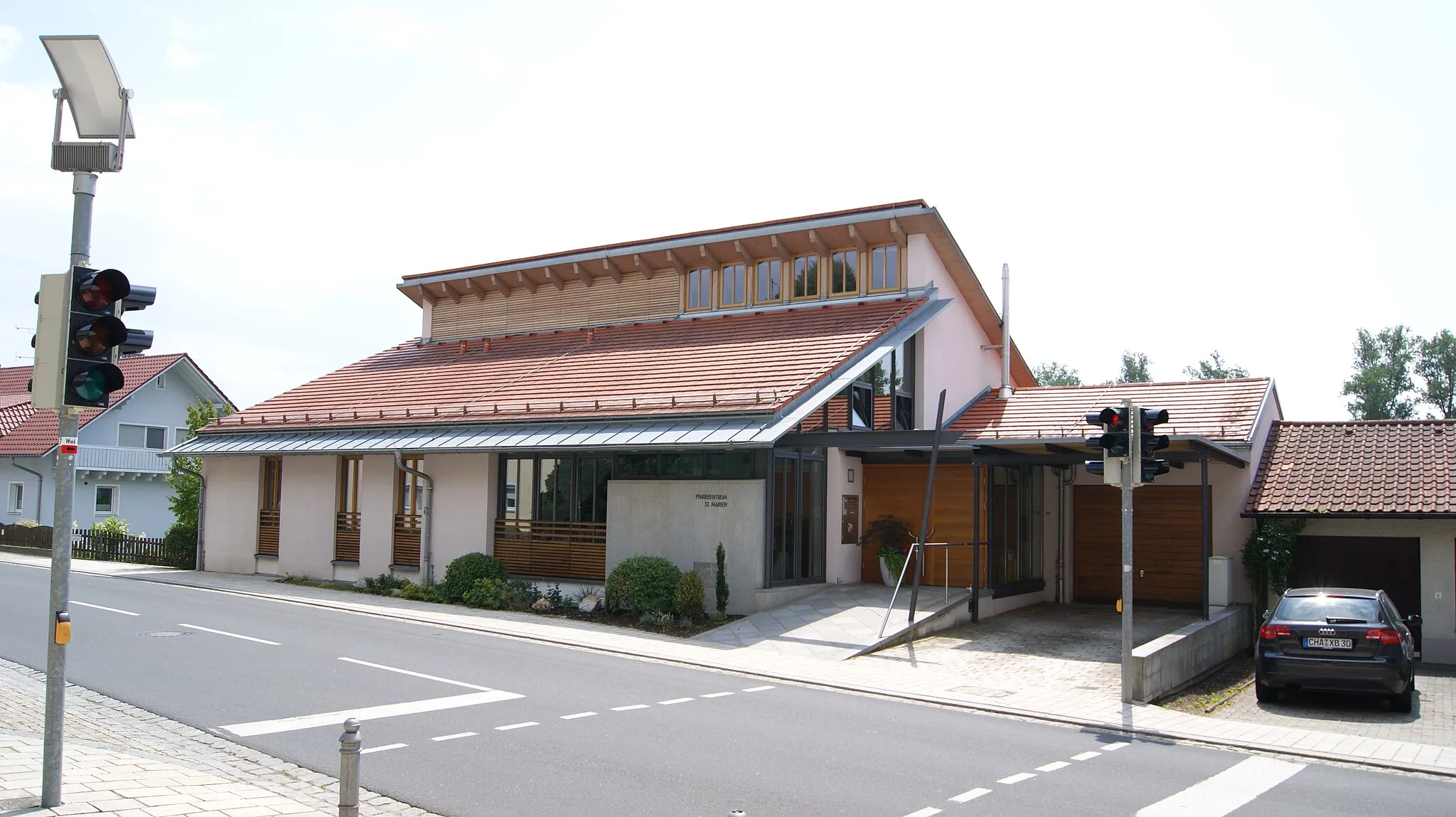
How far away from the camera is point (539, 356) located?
88.9ft

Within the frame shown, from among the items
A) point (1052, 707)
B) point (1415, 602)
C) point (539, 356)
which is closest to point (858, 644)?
point (1052, 707)

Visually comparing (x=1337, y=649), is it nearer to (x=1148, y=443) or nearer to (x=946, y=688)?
(x=1148, y=443)

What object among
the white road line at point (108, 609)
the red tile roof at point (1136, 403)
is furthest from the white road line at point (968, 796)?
the white road line at point (108, 609)

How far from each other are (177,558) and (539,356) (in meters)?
12.2

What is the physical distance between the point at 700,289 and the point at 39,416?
106 ft

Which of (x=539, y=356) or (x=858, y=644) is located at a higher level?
(x=539, y=356)

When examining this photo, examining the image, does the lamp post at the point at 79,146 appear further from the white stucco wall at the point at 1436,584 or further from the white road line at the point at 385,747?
the white stucco wall at the point at 1436,584

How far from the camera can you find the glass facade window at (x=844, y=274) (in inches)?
968

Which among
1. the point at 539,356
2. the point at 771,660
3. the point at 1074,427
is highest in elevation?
the point at 539,356

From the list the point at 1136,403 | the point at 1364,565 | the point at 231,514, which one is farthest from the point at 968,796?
the point at 231,514

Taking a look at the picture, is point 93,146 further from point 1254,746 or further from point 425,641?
point 1254,746

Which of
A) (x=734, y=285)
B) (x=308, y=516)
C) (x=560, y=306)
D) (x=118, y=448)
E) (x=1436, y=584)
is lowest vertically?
(x=1436, y=584)

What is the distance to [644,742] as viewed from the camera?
9.76 meters

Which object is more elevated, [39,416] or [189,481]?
[39,416]
